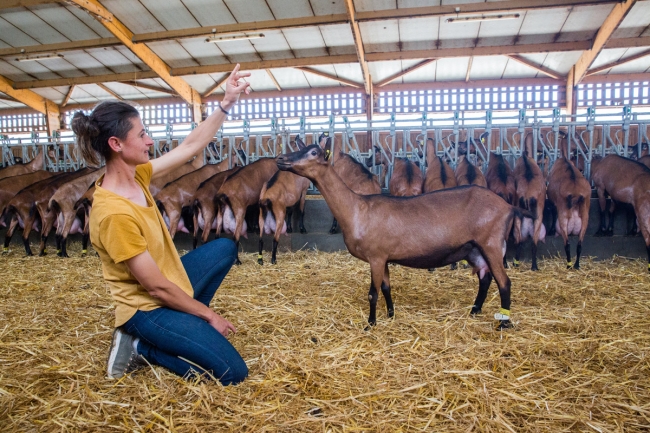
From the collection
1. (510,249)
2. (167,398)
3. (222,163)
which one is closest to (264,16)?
(222,163)

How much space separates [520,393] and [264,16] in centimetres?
1206

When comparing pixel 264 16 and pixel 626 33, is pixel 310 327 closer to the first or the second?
pixel 264 16

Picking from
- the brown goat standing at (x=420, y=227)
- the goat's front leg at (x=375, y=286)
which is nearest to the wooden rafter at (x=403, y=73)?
the brown goat standing at (x=420, y=227)

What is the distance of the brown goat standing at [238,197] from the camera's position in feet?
22.0

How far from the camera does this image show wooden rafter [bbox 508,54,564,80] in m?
14.4

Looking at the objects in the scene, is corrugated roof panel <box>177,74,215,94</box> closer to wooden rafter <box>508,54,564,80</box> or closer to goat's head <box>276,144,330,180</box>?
wooden rafter <box>508,54,564,80</box>

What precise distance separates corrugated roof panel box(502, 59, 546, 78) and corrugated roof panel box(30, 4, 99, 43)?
13970 mm

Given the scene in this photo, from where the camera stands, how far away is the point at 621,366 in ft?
8.80

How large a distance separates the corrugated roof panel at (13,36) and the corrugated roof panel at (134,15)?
3547 millimetres

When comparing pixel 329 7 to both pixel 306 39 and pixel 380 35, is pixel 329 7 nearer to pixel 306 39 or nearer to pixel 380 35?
pixel 306 39

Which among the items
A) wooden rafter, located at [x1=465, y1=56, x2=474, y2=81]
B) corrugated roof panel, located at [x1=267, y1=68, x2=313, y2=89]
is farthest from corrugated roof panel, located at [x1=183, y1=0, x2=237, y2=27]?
wooden rafter, located at [x1=465, y1=56, x2=474, y2=81]

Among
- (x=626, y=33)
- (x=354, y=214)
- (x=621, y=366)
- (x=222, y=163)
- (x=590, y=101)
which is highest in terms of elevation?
(x=626, y=33)

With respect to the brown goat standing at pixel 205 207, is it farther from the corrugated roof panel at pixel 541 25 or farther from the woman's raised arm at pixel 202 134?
the corrugated roof panel at pixel 541 25

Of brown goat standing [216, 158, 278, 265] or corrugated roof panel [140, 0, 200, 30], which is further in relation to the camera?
corrugated roof panel [140, 0, 200, 30]
